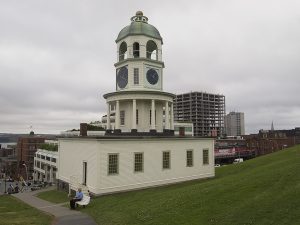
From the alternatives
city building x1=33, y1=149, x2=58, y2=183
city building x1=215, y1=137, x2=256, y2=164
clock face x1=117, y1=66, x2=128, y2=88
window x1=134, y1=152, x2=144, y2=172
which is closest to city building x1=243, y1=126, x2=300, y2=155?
city building x1=215, y1=137, x2=256, y2=164

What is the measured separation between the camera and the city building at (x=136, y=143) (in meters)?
25.7

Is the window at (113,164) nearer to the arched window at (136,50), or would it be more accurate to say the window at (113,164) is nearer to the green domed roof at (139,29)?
the arched window at (136,50)

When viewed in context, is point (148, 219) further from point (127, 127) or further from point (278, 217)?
point (127, 127)

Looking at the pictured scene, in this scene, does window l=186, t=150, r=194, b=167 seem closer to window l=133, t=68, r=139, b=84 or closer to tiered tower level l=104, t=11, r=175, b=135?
tiered tower level l=104, t=11, r=175, b=135

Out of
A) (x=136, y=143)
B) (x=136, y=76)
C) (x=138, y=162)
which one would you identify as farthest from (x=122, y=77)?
(x=138, y=162)

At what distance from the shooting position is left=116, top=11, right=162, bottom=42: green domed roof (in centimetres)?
3403

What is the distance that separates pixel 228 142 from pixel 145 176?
322ft

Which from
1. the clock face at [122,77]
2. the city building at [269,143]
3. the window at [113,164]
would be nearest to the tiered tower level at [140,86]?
the clock face at [122,77]

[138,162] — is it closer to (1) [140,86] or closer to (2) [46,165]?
(1) [140,86]

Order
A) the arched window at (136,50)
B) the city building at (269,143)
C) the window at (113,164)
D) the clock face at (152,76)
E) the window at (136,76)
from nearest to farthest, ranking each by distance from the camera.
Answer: the window at (113,164) → the window at (136,76) → the clock face at (152,76) → the arched window at (136,50) → the city building at (269,143)

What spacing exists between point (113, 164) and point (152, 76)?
12.2 meters

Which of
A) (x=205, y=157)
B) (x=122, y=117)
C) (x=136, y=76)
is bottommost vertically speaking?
(x=205, y=157)

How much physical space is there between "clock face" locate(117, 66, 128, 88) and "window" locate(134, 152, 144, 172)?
9.60m

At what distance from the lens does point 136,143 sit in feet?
89.6
